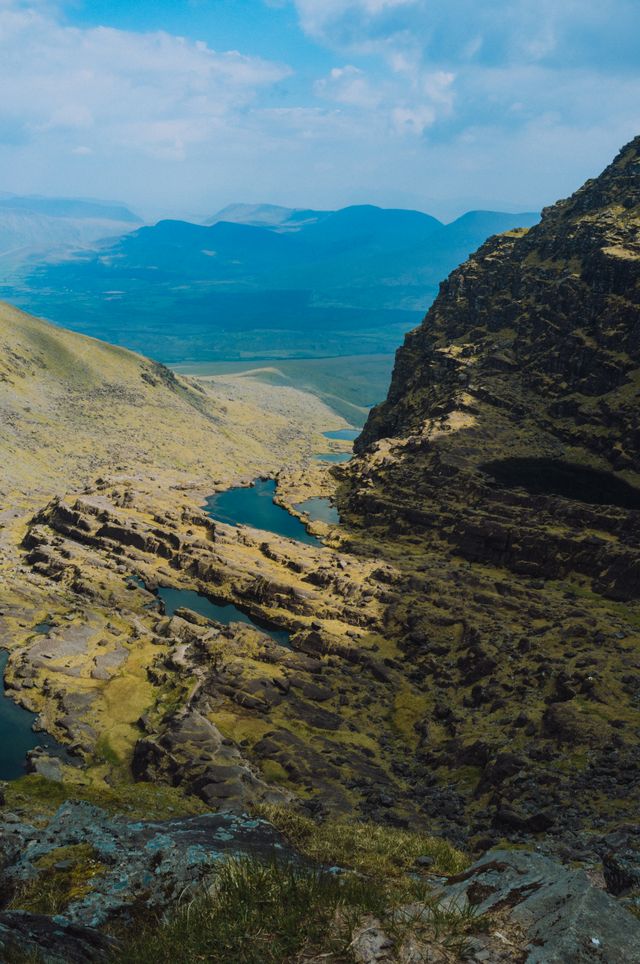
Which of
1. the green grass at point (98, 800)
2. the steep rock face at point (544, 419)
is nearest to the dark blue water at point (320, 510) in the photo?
the steep rock face at point (544, 419)

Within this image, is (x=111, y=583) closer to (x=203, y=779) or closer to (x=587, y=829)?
(x=203, y=779)

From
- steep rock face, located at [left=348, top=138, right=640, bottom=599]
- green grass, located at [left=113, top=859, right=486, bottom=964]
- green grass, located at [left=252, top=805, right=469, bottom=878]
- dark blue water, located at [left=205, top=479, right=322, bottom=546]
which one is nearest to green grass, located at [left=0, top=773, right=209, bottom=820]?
green grass, located at [left=252, top=805, right=469, bottom=878]

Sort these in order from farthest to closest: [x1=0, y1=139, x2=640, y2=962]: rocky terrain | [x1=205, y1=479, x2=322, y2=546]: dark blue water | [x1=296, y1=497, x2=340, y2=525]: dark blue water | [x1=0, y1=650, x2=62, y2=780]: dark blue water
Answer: [x1=296, y1=497, x2=340, y2=525]: dark blue water, [x1=205, y1=479, x2=322, y2=546]: dark blue water, [x1=0, y1=650, x2=62, y2=780]: dark blue water, [x1=0, y1=139, x2=640, y2=962]: rocky terrain

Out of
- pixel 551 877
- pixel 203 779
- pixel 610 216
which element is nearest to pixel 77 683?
pixel 203 779

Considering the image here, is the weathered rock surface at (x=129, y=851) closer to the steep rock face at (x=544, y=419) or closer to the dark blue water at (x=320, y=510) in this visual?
the steep rock face at (x=544, y=419)

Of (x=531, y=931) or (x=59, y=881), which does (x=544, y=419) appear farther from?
(x=531, y=931)

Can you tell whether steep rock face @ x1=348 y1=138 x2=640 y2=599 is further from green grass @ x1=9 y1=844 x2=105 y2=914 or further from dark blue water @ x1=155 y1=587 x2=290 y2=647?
green grass @ x1=9 y1=844 x2=105 y2=914
